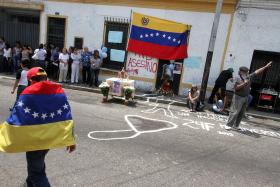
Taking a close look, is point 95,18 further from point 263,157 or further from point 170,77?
point 263,157

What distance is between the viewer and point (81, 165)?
5.29 meters

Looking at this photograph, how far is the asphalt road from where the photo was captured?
498cm

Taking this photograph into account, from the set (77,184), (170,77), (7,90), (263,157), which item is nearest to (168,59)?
(170,77)

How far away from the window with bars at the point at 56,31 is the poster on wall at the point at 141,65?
375 centimetres

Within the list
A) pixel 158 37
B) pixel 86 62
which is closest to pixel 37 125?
pixel 158 37

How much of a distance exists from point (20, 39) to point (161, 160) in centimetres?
1348

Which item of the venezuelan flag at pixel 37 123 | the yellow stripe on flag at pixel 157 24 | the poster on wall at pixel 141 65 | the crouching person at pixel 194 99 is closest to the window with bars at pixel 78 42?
the poster on wall at pixel 141 65

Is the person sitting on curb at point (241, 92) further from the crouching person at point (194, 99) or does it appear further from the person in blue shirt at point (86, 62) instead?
the person in blue shirt at point (86, 62)

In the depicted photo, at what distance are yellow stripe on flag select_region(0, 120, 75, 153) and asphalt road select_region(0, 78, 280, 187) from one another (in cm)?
121

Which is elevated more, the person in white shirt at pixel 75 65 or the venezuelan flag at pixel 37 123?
the venezuelan flag at pixel 37 123

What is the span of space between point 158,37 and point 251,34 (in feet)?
12.5

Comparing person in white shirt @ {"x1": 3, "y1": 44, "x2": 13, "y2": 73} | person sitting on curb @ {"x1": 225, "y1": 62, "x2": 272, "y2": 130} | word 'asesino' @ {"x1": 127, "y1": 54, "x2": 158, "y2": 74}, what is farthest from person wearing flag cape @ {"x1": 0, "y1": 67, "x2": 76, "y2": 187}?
person in white shirt @ {"x1": 3, "y1": 44, "x2": 13, "y2": 73}

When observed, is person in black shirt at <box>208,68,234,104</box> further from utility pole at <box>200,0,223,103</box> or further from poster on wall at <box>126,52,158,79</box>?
poster on wall at <box>126,52,158,79</box>

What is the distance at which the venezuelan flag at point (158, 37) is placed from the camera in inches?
531
